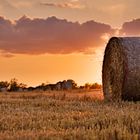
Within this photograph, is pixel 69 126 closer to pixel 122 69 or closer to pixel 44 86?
pixel 122 69

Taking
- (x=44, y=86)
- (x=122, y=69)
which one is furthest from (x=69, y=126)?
(x=44, y=86)

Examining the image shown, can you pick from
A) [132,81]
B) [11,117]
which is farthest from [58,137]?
[132,81]

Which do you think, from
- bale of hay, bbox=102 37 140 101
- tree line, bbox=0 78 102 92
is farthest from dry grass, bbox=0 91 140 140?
tree line, bbox=0 78 102 92

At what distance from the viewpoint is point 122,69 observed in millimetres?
16422

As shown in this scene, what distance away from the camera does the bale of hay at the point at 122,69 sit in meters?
15.7

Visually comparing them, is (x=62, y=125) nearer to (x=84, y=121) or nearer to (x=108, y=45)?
(x=84, y=121)

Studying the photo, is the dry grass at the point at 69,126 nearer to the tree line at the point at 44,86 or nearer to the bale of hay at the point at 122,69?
the bale of hay at the point at 122,69

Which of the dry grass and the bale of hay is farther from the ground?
the bale of hay

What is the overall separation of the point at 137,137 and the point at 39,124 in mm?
A: 2466

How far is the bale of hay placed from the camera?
1569 centimetres

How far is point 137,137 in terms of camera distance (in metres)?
7.69

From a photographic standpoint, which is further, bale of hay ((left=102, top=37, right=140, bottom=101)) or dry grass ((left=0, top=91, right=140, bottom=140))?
bale of hay ((left=102, top=37, right=140, bottom=101))

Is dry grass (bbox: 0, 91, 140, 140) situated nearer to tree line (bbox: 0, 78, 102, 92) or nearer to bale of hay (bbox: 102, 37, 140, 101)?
bale of hay (bbox: 102, 37, 140, 101)

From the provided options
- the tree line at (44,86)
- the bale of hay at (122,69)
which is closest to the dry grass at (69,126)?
the bale of hay at (122,69)
